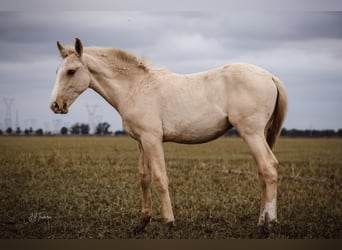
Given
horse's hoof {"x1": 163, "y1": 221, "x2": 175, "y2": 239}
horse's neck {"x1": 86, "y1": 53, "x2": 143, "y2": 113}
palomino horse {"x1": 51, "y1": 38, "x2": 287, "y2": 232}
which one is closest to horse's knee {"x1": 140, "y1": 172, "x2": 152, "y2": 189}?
palomino horse {"x1": 51, "y1": 38, "x2": 287, "y2": 232}

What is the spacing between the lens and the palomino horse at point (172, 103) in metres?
4.05

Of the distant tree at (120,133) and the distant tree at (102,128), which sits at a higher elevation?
the distant tree at (102,128)

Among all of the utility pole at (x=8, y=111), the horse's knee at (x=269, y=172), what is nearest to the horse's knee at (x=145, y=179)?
the horse's knee at (x=269, y=172)

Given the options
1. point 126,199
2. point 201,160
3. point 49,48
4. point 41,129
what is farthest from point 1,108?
point 201,160

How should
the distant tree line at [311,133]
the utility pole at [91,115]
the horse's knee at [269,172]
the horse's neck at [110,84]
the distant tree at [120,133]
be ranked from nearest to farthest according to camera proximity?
the horse's knee at [269,172]
the horse's neck at [110,84]
the distant tree line at [311,133]
the utility pole at [91,115]
the distant tree at [120,133]

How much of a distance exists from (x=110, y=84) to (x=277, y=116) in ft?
5.22

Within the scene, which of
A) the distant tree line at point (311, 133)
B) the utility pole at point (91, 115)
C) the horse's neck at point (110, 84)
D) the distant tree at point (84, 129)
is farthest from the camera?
the distant tree at point (84, 129)

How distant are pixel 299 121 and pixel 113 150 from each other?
2731mm

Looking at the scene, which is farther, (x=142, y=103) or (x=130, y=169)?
(x=130, y=169)

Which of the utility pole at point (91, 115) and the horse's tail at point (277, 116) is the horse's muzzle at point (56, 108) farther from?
the horse's tail at point (277, 116)

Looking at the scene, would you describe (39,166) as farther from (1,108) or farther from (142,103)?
(142,103)

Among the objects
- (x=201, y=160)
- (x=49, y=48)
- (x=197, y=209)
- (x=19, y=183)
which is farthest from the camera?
(x=201, y=160)

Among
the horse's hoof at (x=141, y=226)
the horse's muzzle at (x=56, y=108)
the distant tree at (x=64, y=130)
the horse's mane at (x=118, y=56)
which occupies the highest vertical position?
the horse's mane at (x=118, y=56)

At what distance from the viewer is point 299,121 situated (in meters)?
5.29
